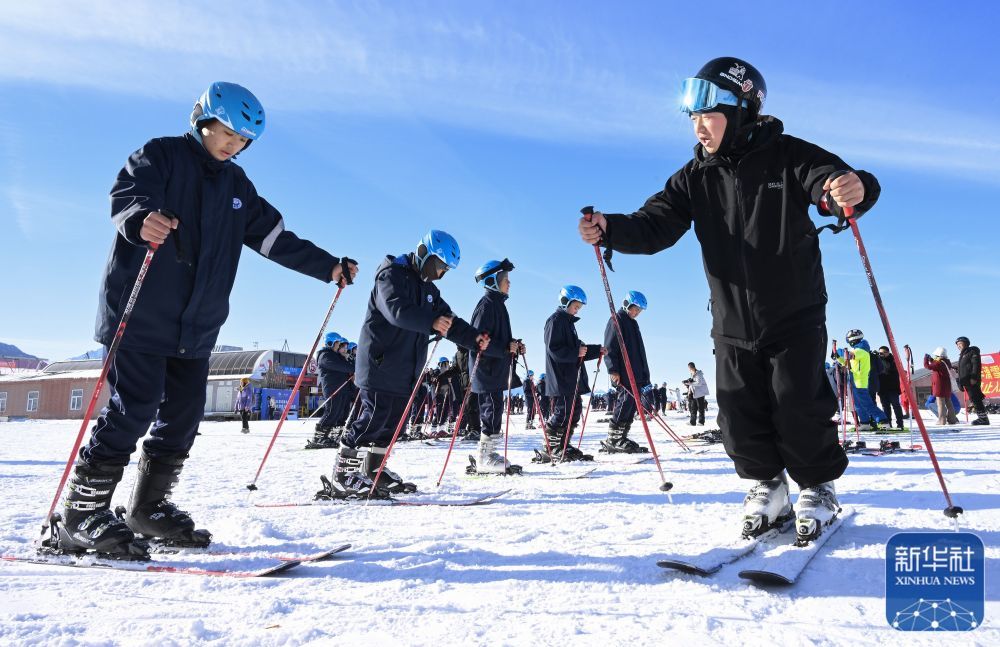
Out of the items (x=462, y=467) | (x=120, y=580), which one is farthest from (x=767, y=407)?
(x=462, y=467)

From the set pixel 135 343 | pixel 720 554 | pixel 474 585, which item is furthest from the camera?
pixel 135 343

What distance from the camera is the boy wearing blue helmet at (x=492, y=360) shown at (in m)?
6.87

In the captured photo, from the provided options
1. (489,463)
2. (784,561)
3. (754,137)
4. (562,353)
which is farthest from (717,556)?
(562,353)

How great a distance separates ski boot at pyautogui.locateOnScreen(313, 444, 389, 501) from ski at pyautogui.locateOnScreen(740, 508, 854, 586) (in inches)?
119

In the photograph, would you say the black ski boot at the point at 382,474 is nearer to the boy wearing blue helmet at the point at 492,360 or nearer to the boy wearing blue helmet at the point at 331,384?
the boy wearing blue helmet at the point at 492,360

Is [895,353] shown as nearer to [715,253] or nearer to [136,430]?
[715,253]

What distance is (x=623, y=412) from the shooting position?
345 inches

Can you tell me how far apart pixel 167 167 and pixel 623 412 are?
23.2 ft

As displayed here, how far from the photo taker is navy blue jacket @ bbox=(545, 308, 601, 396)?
27.1ft

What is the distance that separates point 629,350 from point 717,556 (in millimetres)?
6701

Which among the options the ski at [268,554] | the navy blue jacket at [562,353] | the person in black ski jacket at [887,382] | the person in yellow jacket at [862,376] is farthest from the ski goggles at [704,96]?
the person in black ski jacket at [887,382]

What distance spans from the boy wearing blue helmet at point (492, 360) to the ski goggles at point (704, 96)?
4046 mm

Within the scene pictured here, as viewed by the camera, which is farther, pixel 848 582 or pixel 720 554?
pixel 720 554

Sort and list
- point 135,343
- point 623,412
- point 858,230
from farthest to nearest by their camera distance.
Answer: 1. point 623,412
2. point 135,343
3. point 858,230
